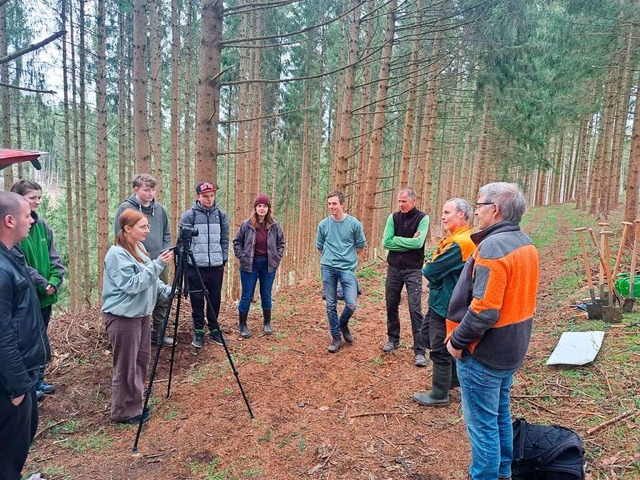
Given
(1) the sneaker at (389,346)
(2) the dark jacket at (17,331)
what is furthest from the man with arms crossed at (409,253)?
(2) the dark jacket at (17,331)

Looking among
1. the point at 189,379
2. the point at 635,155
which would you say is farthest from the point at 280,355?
the point at 635,155

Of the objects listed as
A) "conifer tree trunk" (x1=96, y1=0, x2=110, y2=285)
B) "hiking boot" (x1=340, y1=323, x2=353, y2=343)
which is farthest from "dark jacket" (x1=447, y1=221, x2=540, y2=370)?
"conifer tree trunk" (x1=96, y1=0, x2=110, y2=285)

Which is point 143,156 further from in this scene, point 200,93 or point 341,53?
point 341,53

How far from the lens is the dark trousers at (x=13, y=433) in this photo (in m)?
2.12

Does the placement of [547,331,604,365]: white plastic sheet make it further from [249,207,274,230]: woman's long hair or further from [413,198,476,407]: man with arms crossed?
[249,207,274,230]: woman's long hair

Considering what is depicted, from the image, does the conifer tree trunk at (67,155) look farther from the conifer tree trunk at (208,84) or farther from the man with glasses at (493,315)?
the man with glasses at (493,315)

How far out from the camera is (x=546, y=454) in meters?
2.57

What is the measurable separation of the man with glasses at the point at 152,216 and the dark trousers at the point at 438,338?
9.16 feet

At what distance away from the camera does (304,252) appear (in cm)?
1938

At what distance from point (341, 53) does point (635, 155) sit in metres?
10.2

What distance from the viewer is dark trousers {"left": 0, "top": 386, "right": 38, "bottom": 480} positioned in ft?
6.95

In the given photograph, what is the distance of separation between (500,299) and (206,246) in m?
3.56

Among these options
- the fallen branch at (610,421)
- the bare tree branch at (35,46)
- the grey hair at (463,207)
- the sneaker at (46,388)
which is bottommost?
the sneaker at (46,388)

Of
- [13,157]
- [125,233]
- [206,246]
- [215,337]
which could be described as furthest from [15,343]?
[215,337]
